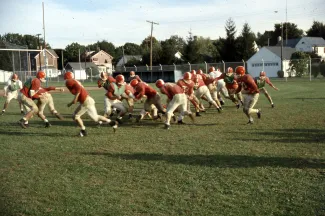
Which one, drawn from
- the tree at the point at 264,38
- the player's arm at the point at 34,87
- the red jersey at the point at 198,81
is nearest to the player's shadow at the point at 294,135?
the red jersey at the point at 198,81

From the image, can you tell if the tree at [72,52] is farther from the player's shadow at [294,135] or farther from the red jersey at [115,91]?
the player's shadow at [294,135]

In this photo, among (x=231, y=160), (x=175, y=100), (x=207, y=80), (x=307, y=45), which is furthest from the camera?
(x=307, y=45)

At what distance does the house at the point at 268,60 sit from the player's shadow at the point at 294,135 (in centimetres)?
4860

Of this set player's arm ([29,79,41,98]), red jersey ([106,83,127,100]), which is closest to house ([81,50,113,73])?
red jersey ([106,83,127,100])

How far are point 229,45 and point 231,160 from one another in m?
60.9

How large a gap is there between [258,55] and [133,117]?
53.7m

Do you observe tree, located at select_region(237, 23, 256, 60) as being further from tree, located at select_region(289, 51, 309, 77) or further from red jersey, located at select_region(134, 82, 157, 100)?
red jersey, located at select_region(134, 82, 157, 100)

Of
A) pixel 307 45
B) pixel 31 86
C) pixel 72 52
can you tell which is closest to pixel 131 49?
pixel 72 52

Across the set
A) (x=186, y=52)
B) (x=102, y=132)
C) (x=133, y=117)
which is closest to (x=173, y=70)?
(x=186, y=52)

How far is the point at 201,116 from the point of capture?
51.7 feet

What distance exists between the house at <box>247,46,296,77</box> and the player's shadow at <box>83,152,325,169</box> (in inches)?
2057

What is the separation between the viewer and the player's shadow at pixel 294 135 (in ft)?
33.1

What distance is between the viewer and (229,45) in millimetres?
66625

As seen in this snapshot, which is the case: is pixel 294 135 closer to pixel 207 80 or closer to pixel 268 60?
pixel 207 80
